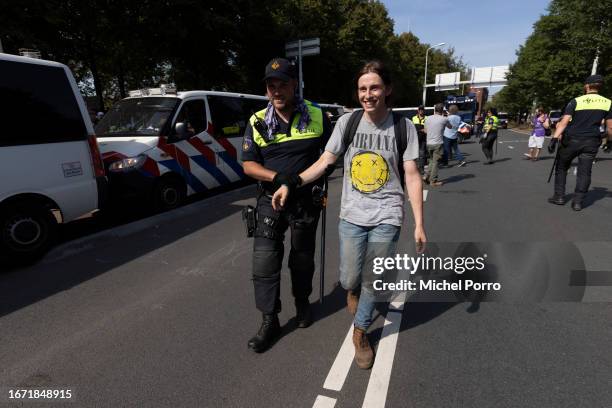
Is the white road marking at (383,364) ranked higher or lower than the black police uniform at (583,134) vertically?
lower

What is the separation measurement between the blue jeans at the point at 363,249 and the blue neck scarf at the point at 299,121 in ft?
2.44

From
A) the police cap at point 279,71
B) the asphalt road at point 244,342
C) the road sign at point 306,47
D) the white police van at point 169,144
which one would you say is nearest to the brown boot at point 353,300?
the asphalt road at point 244,342

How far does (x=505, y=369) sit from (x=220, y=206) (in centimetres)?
517

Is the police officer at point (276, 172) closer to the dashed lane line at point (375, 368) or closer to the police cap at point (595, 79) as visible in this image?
the dashed lane line at point (375, 368)

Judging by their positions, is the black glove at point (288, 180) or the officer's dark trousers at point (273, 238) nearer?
the black glove at point (288, 180)

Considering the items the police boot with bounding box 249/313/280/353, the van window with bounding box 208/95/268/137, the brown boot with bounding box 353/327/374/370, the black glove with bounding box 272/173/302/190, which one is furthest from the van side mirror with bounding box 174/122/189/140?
the brown boot with bounding box 353/327/374/370

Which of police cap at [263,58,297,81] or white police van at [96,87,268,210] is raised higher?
police cap at [263,58,297,81]

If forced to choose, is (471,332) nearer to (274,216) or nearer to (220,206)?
(274,216)

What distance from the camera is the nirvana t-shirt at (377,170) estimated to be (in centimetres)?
229

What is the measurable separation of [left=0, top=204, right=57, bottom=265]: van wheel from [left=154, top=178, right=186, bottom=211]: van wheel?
6.20 feet

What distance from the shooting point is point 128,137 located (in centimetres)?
606

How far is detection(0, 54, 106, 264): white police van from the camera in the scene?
12.6 ft

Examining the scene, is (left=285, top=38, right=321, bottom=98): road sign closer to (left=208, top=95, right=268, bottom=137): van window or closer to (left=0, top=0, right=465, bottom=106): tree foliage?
(left=0, top=0, right=465, bottom=106): tree foliage

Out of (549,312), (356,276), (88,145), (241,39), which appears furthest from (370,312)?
(241,39)
